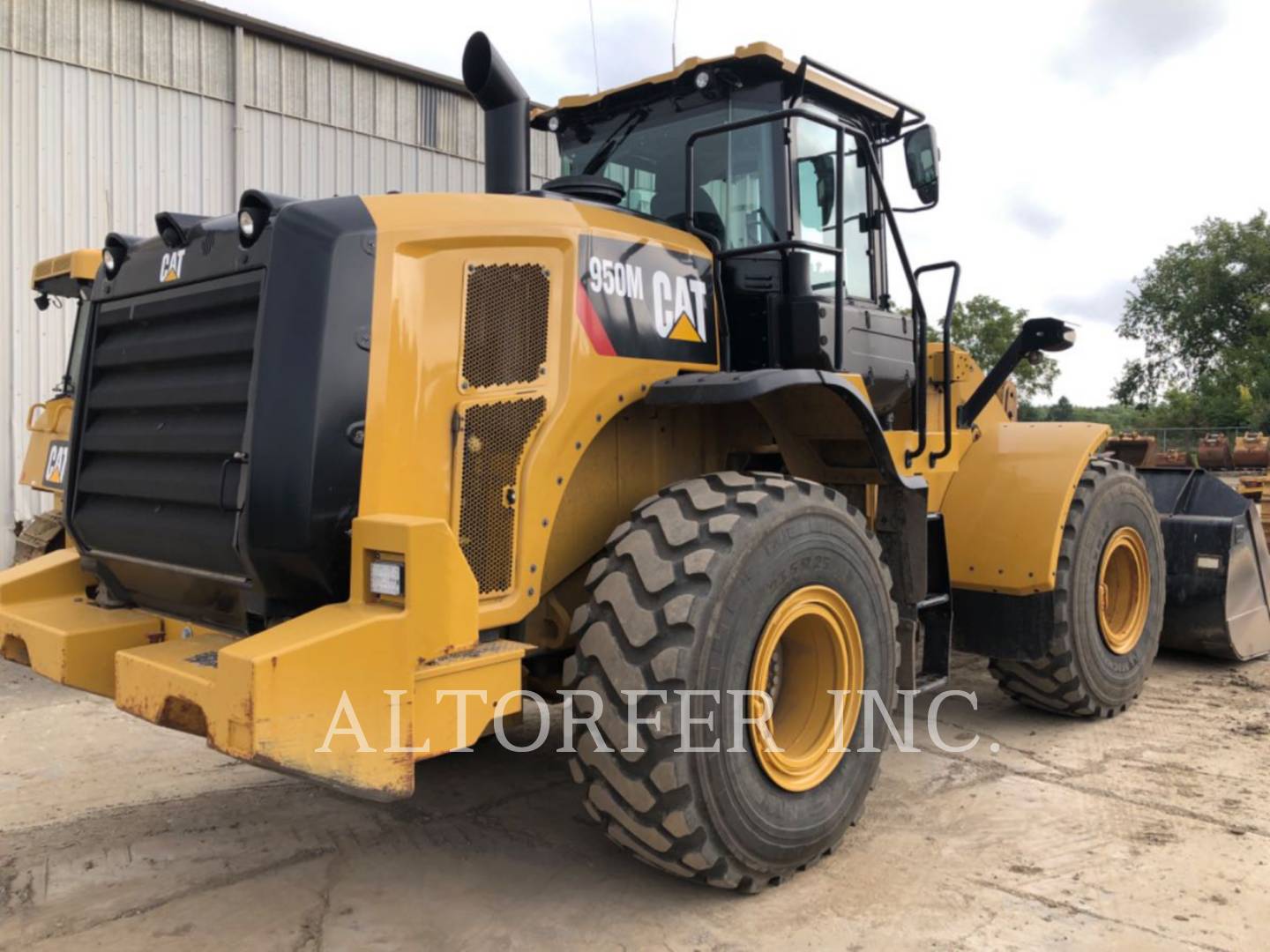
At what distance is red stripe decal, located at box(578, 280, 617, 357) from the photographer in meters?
3.32

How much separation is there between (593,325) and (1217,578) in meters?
5.08

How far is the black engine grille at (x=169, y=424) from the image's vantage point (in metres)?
3.09

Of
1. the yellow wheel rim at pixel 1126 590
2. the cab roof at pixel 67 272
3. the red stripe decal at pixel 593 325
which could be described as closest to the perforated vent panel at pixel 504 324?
the red stripe decal at pixel 593 325

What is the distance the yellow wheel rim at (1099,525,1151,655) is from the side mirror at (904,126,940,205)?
7.31 ft

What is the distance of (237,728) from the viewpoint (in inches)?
100

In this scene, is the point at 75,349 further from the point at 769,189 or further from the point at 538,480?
the point at 538,480

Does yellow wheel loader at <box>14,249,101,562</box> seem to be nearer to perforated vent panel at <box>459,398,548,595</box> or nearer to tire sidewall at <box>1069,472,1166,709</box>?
perforated vent panel at <box>459,398,548,595</box>

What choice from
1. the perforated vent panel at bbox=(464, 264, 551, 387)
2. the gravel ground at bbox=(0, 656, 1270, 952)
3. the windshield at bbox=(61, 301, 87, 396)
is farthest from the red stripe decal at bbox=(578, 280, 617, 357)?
the windshield at bbox=(61, 301, 87, 396)

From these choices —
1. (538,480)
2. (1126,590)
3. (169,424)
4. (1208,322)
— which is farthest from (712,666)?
(1208,322)

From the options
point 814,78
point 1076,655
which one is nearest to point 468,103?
point 814,78

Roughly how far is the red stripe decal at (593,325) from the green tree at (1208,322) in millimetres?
42358

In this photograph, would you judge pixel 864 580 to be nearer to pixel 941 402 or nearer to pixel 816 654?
pixel 816 654

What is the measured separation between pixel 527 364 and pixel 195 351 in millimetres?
1065

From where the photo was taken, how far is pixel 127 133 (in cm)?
1023
